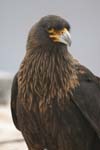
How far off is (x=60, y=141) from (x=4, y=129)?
0.95 m

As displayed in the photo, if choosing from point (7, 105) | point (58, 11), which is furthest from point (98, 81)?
point (58, 11)

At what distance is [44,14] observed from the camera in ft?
13.1

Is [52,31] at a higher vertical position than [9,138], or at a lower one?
higher

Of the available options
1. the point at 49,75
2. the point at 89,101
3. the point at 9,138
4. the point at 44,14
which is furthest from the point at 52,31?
the point at 44,14

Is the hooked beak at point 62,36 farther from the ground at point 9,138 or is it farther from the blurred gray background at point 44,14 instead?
the blurred gray background at point 44,14

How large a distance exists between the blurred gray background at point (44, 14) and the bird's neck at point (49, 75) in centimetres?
196

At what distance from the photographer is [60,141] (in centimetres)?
205

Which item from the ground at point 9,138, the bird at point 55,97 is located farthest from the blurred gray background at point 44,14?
the bird at point 55,97

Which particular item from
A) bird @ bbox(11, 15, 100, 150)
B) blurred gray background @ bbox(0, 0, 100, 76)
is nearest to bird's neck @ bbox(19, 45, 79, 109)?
bird @ bbox(11, 15, 100, 150)

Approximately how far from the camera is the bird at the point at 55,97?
2.00 metres

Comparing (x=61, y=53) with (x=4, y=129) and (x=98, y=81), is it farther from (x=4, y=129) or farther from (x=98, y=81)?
(x=4, y=129)

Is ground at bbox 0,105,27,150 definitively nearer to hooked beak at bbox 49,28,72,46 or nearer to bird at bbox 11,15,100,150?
bird at bbox 11,15,100,150

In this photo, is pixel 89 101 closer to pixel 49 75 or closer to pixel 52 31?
pixel 49 75

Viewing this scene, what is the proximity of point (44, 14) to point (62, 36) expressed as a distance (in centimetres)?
209
